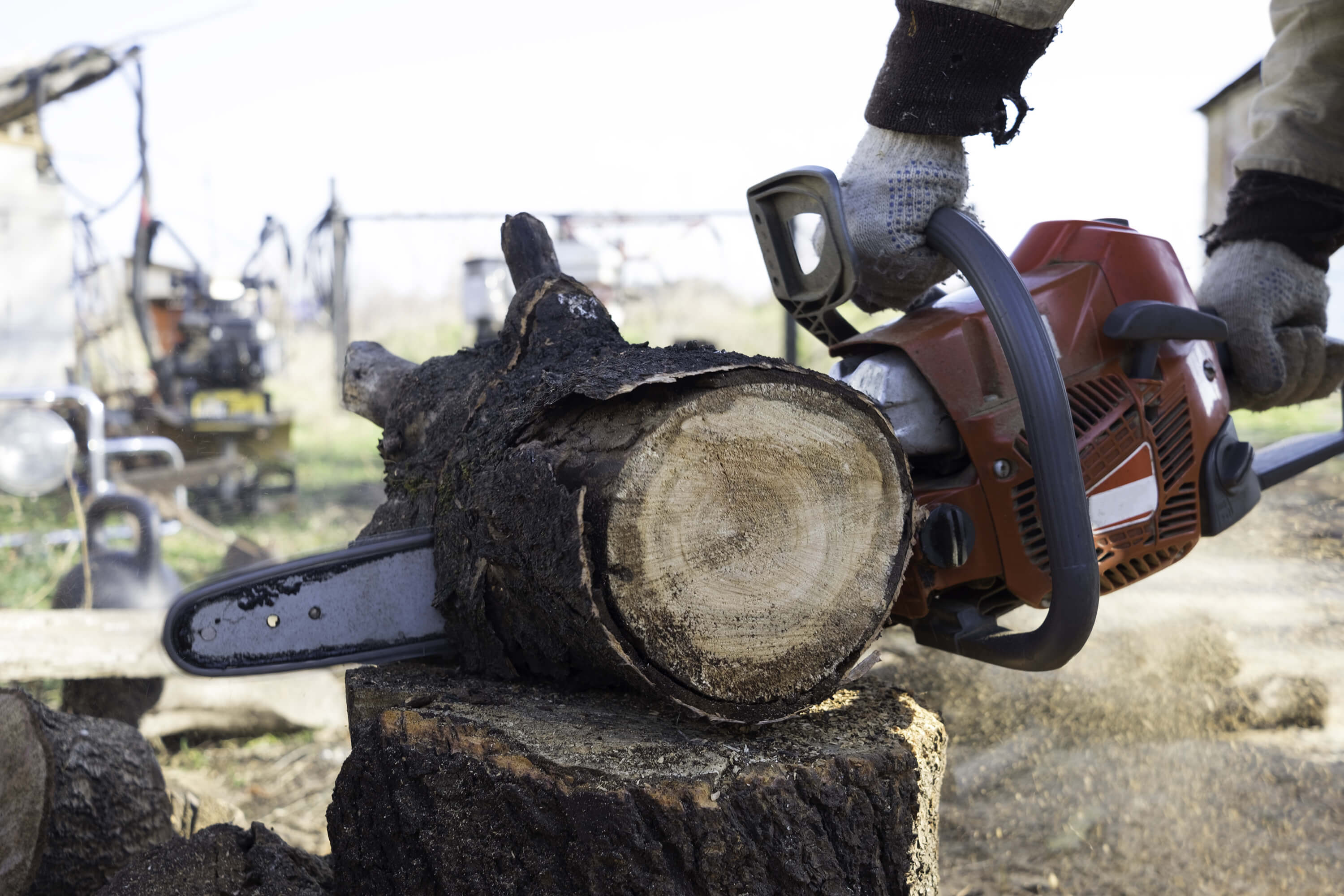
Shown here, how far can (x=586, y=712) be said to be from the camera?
1192mm

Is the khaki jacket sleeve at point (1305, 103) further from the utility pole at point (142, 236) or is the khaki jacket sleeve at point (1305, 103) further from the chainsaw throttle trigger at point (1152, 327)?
the utility pole at point (142, 236)

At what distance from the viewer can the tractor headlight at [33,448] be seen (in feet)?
14.3

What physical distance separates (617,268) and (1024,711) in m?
5.81

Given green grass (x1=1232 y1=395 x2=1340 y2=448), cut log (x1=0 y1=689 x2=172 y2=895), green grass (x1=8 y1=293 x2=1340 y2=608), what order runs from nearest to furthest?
cut log (x1=0 y1=689 x2=172 y2=895)
green grass (x1=8 y1=293 x2=1340 y2=608)
green grass (x1=1232 y1=395 x2=1340 y2=448)

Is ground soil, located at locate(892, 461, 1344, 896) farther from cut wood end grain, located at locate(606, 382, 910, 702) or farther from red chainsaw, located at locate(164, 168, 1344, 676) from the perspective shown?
cut wood end grain, located at locate(606, 382, 910, 702)

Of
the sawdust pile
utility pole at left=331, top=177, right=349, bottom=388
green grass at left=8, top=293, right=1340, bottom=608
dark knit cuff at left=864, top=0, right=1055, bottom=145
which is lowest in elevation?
the sawdust pile

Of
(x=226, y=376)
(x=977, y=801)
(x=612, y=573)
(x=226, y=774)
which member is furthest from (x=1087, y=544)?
(x=226, y=376)

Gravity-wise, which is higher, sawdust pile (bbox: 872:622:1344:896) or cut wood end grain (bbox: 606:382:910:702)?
cut wood end grain (bbox: 606:382:910:702)

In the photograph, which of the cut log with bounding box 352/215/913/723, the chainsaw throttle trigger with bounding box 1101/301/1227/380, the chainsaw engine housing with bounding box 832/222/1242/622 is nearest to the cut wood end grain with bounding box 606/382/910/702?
the cut log with bounding box 352/215/913/723

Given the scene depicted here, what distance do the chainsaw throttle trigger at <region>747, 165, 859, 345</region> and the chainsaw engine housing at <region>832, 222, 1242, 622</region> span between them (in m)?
0.10

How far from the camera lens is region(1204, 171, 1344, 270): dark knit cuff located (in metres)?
1.90

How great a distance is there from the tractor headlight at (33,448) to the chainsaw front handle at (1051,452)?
14.8 ft

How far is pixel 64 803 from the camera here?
156cm

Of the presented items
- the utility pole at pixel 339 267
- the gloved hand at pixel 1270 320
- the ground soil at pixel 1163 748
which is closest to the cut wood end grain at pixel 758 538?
the gloved hand at pixel 1270 320
